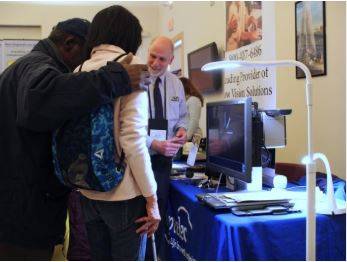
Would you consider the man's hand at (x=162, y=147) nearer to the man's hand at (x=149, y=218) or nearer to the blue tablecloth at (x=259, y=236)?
the blue tablecloth at (x=259, y=236)

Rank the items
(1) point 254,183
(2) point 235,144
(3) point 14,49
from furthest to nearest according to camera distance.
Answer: (3) point 14,49 → (1) point 254,183 → (2) point 235,144

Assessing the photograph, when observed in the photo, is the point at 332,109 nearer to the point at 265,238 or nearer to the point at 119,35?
the point at 265,238

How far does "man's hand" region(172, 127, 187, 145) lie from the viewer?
2.10m

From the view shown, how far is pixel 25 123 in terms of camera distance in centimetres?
111


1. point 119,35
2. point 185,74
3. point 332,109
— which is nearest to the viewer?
point 119,35

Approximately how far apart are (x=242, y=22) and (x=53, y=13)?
3745 mm

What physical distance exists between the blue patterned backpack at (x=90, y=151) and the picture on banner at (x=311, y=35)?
5.26 ft

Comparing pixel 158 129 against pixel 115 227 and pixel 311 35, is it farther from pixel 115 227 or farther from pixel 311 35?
pixel 311 35

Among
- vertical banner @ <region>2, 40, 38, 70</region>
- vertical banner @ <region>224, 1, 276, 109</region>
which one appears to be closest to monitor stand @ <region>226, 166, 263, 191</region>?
vertical banner @ <region>224, 1, 276, 109</region>

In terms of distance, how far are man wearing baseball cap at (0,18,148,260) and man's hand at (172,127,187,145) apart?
88 centimetres

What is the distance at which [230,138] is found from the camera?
179 cm

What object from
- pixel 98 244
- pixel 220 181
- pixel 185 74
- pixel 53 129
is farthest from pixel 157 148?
pixel 185 74

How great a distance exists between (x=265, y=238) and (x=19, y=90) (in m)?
0.96

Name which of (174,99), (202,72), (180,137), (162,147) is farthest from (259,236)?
(202,72)
